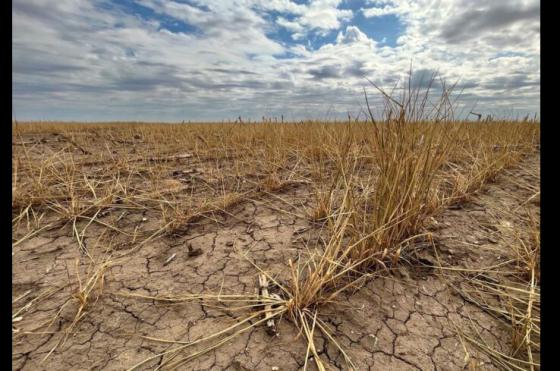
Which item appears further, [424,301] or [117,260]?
[117,260]

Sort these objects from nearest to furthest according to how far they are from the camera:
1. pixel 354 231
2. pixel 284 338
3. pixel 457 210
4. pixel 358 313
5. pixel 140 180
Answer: pixel 284 338
pixel 358 313
pixel 354 231
pixel 457 210
pixel 140 180

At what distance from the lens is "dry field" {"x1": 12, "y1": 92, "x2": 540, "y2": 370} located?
100 centimetres

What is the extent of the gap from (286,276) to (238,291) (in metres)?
0.24

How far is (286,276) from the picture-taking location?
1339 mm

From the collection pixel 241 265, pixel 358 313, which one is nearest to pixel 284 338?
pixel 358 313

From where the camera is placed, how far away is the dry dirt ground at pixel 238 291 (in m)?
0.99

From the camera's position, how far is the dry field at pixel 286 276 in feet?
3.29

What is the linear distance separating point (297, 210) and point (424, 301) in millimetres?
1008

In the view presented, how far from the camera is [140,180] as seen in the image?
2.61 meters

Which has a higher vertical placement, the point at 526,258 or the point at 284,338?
the point at 526,258

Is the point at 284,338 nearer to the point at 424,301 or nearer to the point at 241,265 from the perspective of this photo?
the point at 241,265

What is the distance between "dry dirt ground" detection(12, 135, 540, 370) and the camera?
99cm

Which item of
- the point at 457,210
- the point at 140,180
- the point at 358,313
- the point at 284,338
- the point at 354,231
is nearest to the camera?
the point at 284,338
